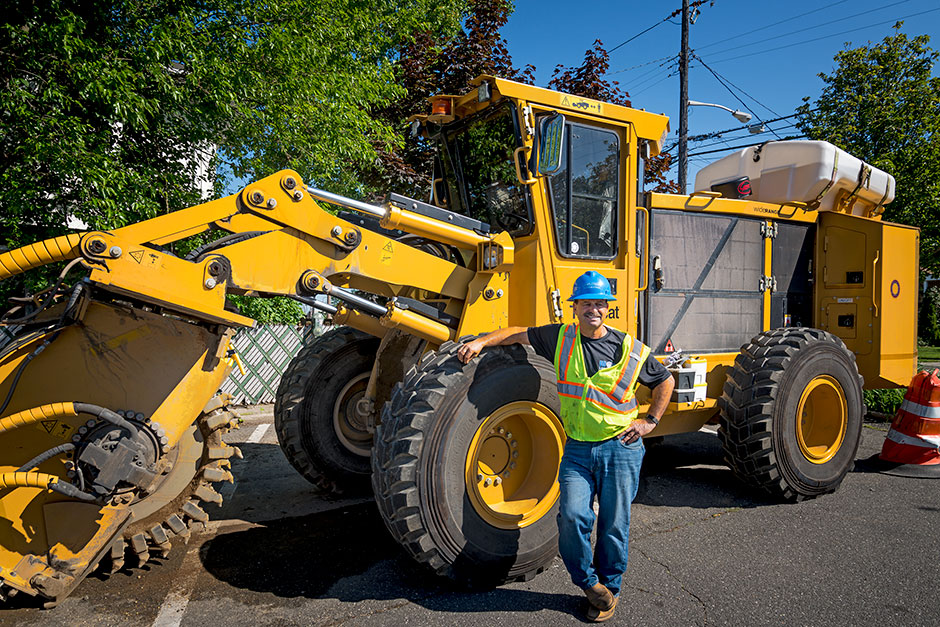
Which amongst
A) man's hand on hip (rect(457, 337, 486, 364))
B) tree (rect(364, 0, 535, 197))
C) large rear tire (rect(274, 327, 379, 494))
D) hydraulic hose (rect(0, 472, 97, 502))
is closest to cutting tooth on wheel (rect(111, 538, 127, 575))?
hydraulic hose (rect(0, 472, 97, 502))

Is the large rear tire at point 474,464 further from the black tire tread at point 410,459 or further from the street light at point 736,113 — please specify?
the street light at point 736,113

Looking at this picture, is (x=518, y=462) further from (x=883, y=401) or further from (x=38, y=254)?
(x=883, y=401)

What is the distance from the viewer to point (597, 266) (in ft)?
15.0

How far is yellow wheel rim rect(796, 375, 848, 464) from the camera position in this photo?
512 cm

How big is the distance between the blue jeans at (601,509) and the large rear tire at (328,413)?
8.57 ft

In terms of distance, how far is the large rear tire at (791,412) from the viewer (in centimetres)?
475

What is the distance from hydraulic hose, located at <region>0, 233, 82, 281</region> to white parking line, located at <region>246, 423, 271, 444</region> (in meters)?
4.99

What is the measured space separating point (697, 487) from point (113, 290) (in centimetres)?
498

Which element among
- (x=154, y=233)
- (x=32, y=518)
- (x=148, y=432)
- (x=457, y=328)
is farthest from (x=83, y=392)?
(x=457, y=328)

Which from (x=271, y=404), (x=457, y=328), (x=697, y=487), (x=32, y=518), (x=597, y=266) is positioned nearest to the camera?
(x=32, y=518)

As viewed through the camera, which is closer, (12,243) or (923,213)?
(12,243)

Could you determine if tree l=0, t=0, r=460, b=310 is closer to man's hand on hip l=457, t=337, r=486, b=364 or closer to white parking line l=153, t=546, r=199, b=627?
white parking line l=153, t=546, r=199, b=627

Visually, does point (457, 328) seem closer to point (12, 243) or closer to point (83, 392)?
point (83, 392)

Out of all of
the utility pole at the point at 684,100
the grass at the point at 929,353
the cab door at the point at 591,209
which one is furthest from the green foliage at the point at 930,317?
the cab door at the point at 591,209
